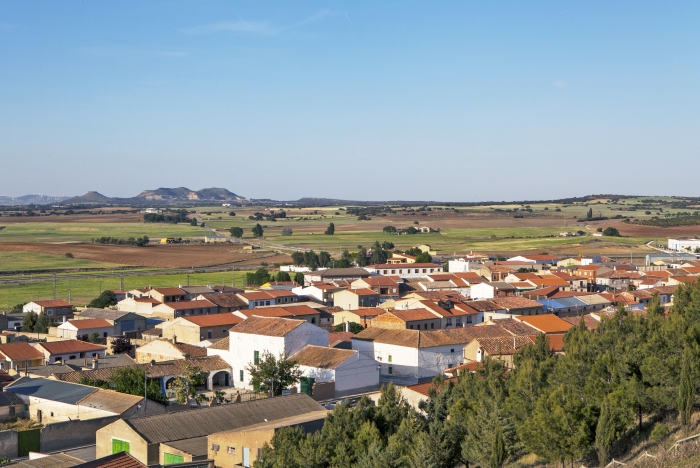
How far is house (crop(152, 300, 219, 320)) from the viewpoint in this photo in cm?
4994

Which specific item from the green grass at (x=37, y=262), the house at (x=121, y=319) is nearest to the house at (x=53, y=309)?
the house at (x=121, y=319)

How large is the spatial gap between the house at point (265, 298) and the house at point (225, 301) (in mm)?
281

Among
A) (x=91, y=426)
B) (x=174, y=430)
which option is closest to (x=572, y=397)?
(x=174, y=430)

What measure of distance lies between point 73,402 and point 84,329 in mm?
17447

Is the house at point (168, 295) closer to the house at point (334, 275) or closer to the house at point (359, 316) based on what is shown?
the house at point (359, 316)

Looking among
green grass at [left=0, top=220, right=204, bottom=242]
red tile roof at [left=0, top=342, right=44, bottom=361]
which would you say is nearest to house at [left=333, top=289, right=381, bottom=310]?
red tile roof at [left=0, top=342, right=44, bottom=361]

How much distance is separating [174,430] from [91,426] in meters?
3.95

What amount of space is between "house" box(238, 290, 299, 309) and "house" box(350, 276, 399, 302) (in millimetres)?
5412

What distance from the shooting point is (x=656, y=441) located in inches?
743

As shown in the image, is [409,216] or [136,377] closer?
[136,377]

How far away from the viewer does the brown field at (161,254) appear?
308ft

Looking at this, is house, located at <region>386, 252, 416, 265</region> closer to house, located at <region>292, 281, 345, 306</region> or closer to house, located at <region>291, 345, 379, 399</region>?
house, located at <region>292, 281, 345, 306</region>

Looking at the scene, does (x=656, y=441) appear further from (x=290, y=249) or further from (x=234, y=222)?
(x=234, y=222)

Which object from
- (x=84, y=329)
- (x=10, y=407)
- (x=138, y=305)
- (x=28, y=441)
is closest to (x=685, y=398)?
(x=28, y=441)
